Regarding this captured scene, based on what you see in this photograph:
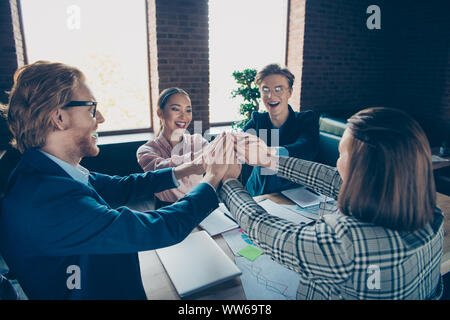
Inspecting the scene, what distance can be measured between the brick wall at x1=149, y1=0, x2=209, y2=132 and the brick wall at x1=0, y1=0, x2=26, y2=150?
1.63 meters

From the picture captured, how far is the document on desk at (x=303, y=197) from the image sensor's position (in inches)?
74.6

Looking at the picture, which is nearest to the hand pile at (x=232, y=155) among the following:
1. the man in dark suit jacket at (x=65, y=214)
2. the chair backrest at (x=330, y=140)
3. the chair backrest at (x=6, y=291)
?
the man in dark suit jacket at (x=65, y=214)

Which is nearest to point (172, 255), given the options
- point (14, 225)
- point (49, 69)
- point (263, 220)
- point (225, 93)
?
point (263, 220)

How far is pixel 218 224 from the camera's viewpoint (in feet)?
5.30

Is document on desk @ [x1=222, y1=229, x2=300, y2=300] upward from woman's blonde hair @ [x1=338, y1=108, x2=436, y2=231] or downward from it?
downward

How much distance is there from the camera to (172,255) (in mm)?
1320

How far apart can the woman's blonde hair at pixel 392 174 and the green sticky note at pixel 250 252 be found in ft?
A: 1.83

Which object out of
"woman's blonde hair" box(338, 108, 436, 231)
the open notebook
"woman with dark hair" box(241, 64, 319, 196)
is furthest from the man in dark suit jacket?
"woman with dark hair" box(241, 64, 319, 196)

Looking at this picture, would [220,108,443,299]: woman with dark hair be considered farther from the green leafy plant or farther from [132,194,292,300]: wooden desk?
the green leafy plant

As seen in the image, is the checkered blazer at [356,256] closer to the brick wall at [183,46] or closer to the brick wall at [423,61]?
the brick wall at [183,46]

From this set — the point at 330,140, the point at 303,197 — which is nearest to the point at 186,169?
the point at 303,197

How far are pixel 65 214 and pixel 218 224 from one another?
2.78ft

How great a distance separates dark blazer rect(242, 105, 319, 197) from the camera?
245 centimetres
